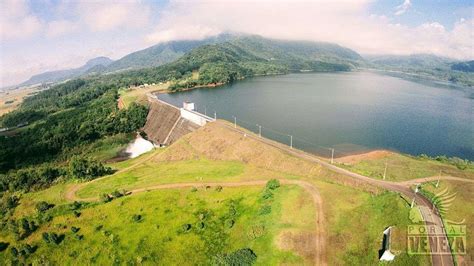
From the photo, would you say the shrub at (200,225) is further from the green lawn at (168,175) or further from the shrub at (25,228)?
the shrub at (25,228)

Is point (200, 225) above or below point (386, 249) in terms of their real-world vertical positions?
below

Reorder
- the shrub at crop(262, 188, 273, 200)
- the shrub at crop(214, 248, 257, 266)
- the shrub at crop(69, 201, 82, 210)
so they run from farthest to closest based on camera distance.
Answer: the shrub at crop(69, 201, 82, 210), the shrub at crop(262, 188, 273, 200), the shrub at crop(214, 248, 257, 266)

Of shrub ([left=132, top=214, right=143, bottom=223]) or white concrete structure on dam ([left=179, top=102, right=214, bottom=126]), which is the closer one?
shrub ([left=132, top=214, right=143, bottom=223])

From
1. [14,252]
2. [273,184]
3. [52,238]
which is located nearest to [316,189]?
[273,184]

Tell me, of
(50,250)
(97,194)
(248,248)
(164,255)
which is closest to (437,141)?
(248,248)

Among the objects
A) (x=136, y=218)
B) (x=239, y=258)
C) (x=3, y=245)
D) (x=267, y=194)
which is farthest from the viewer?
(x=136, y=218)

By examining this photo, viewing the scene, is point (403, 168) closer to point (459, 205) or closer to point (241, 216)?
point (459, 205)

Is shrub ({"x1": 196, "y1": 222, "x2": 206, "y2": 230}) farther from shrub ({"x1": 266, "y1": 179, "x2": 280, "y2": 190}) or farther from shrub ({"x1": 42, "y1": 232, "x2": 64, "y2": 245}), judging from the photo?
shrub ({"x1": 42, "y1": 232, "x2": 64, "y2": 245})

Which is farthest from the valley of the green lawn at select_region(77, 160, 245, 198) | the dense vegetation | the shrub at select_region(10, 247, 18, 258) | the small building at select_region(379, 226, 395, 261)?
the dense vegetation
